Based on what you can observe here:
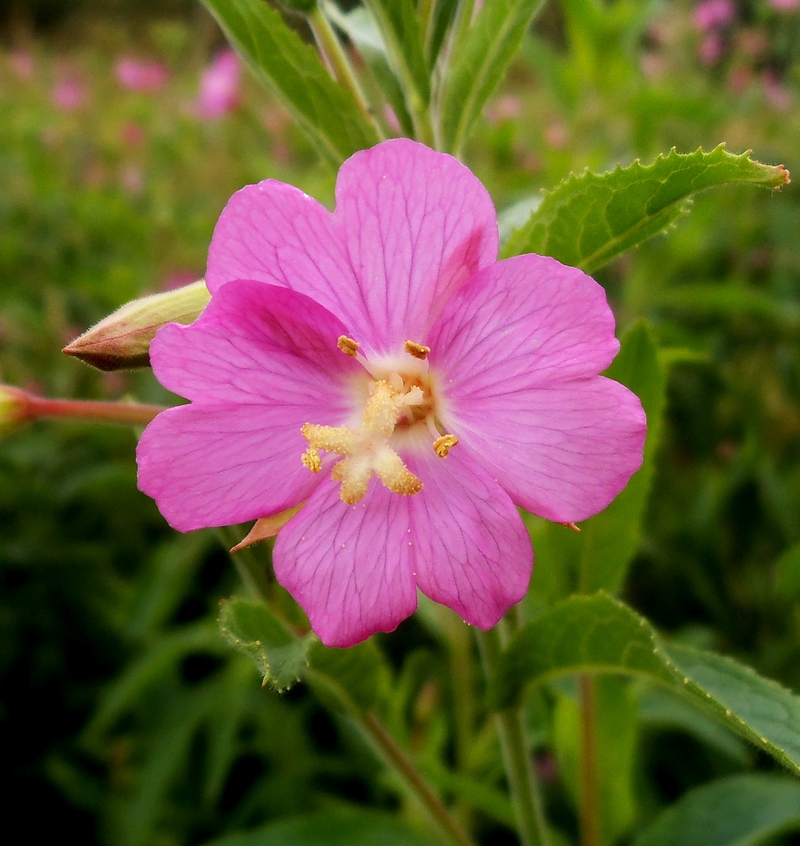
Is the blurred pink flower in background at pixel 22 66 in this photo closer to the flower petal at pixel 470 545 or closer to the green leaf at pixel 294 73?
the green leaf at pixel 294 73

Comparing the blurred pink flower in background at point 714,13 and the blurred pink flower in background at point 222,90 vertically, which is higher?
the blurred pink flower in background at point 222,90

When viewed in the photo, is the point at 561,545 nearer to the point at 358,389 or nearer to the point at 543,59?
the point at 358,389

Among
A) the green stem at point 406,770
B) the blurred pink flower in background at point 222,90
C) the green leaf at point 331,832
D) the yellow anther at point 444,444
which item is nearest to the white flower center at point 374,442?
the yellow anther at point 444,444

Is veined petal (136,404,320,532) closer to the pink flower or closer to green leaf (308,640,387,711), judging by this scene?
the pink flower

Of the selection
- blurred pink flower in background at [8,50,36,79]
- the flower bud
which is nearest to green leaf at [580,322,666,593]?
the flower bud

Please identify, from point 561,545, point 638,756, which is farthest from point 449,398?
point 638,756

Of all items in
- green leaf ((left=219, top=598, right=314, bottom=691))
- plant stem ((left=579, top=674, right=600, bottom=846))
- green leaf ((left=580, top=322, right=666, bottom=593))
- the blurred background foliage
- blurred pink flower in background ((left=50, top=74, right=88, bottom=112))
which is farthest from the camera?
blurred pink flower in background ((left=50, top=74, right=88, bottom=112))

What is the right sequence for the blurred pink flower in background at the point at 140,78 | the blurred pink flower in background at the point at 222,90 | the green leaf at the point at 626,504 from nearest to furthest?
the green leaf at the point at 626,504, the blurred pink flower in background at the point at 222,90, the blurred pink flower in background at the point at 140,78
